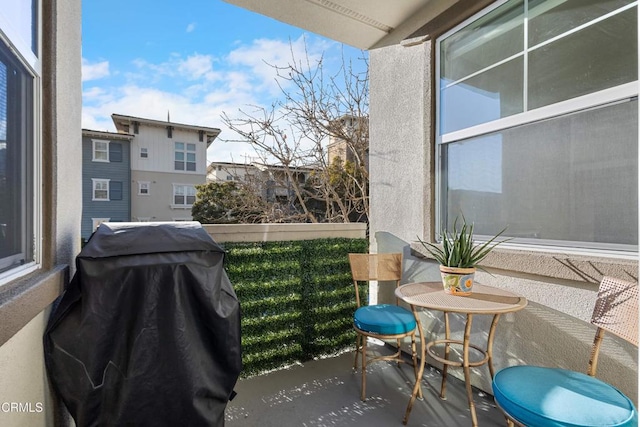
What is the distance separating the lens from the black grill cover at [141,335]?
4.37 feet

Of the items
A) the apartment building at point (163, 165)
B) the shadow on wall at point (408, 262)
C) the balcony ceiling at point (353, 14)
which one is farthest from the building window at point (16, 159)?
the apartment building at point (163, 165)

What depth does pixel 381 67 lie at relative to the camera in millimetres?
3486

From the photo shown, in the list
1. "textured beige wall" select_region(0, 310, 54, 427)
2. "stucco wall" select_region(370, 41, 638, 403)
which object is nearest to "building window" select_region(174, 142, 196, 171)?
"stucco wall" select_region(370, 41, 638, 403)

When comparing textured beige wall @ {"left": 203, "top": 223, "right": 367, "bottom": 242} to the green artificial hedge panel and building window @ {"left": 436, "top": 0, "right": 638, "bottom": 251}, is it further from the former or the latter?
building window @ {"left": 436, "top": 0, "right": 638, "bottom": 251}

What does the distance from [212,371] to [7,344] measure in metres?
0.82

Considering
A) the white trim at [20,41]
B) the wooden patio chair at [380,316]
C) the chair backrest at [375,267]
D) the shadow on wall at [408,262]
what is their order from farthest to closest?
the chair backrest at [375,267]
the shadow on wall at [408,262]
the wooden patio chair at [380,316]
the white trim at [20,41]

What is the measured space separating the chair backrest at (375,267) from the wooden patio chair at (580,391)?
145cm

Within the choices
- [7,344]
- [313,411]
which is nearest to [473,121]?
[313,411]

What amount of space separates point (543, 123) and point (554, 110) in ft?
0.35

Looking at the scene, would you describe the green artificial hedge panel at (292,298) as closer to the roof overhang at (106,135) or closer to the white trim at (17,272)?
the white trim at (17,272)

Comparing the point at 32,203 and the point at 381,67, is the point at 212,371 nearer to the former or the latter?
the point at 32,203

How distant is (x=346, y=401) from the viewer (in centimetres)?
238

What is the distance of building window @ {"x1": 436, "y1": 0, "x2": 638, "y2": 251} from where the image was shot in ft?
5.83

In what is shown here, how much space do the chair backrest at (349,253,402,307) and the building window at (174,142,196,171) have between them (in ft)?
47.6
